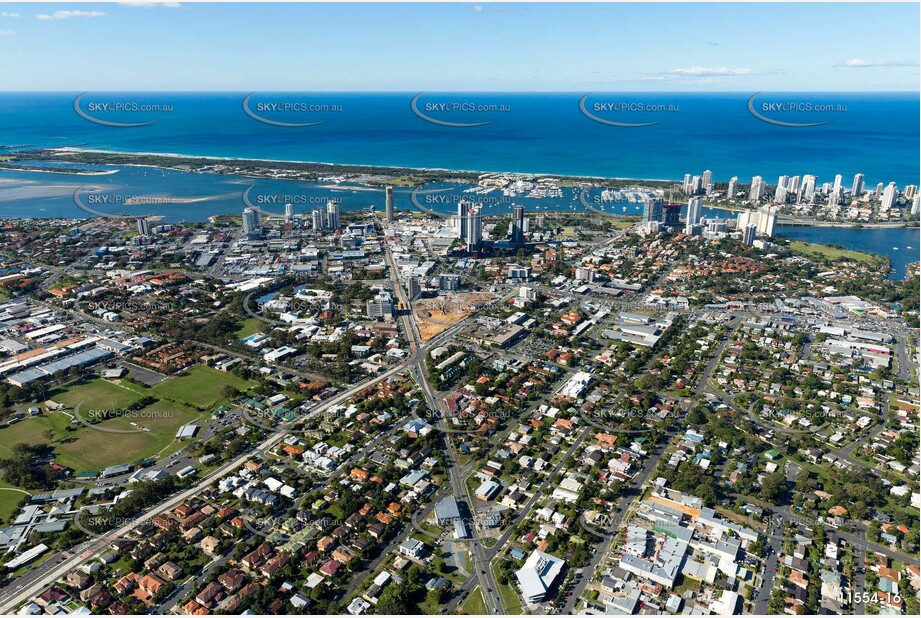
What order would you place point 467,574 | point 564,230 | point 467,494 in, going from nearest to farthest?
point 467,574 < point 467,494 < point 564,230

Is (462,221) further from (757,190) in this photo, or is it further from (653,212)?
(757,190)

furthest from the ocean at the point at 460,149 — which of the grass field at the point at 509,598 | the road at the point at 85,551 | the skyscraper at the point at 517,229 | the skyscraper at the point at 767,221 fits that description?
the road at the point at 85,551

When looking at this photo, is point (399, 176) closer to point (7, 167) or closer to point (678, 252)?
point (678, 252)

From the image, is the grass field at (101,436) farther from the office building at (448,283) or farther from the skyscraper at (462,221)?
the skyscraper at (462,221)

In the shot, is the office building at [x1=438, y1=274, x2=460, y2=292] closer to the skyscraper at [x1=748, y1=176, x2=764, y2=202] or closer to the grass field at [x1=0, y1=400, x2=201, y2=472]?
the grass field at [x1=0, y1=400, x2=201, y2=472]

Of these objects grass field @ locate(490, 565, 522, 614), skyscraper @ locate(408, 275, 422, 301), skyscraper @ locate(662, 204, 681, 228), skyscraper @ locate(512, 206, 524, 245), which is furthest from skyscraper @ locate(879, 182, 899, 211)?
grass field @ locate(490, 565, 522, 614)

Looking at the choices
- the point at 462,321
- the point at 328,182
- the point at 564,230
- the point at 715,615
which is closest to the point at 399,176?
the point at 328,182
